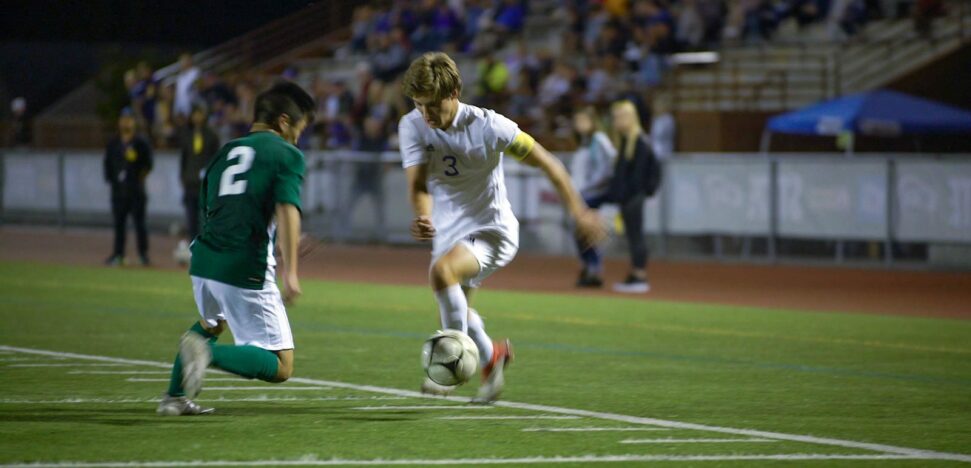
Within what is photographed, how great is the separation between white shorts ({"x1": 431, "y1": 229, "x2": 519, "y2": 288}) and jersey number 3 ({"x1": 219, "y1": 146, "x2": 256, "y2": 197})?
1359 millimetres

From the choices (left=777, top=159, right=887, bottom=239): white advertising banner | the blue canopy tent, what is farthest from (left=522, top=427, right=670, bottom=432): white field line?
the blue canopy tent

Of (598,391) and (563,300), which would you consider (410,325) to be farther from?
(598,391)

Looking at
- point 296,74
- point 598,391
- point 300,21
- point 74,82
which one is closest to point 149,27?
point 74,82

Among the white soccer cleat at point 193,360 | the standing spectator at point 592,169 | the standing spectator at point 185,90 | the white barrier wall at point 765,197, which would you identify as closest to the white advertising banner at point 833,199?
the white barrier wall at point 765,197

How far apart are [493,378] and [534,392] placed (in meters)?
0.84

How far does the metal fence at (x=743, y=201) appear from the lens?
71.9 ft

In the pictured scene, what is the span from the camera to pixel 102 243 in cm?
2905

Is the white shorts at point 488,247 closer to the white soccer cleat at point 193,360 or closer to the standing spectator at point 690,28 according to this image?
the white soccer cleat at point 193,360

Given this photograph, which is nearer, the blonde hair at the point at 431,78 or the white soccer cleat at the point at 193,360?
the white soccer cleat at the point at 193,360

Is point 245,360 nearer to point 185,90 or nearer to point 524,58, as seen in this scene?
point 524,58

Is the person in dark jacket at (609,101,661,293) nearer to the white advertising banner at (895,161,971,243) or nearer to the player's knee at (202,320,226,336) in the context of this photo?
the white advertising banner at (895,161,971,243)

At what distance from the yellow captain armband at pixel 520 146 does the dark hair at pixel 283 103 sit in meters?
1.19

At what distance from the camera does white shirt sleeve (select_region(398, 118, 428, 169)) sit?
30.2ft

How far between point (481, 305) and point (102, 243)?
13210 millimetres
